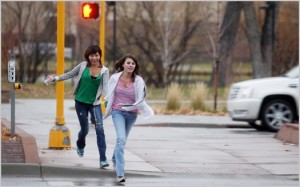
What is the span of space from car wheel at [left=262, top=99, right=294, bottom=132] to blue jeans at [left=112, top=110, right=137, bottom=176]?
8.11 meters

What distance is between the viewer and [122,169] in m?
11.1

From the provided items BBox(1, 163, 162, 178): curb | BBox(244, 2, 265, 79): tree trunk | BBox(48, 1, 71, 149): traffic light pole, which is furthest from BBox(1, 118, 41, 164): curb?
BBox(244, 2, 265, 79): tree trunk

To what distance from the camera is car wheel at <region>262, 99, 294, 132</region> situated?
749 inches

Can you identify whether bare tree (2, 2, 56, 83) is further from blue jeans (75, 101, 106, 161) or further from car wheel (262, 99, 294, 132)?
blue jeans (75, 101, 106, 161)

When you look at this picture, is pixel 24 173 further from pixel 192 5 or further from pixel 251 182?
pixel 192 5

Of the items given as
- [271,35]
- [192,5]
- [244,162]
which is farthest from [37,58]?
[244,162]

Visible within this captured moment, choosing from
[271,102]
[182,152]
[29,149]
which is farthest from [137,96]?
[271,102]

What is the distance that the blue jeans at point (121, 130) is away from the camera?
1107 centimetres

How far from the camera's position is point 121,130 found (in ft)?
36.9

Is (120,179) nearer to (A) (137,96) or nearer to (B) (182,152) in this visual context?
(A) (137,96)

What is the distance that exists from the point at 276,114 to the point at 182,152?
206 inches

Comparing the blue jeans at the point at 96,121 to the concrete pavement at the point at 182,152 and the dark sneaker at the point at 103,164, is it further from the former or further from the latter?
the concrete pavement at the point at 182,152

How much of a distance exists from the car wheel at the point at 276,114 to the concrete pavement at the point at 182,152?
1.52ft

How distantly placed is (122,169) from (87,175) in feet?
2.15
